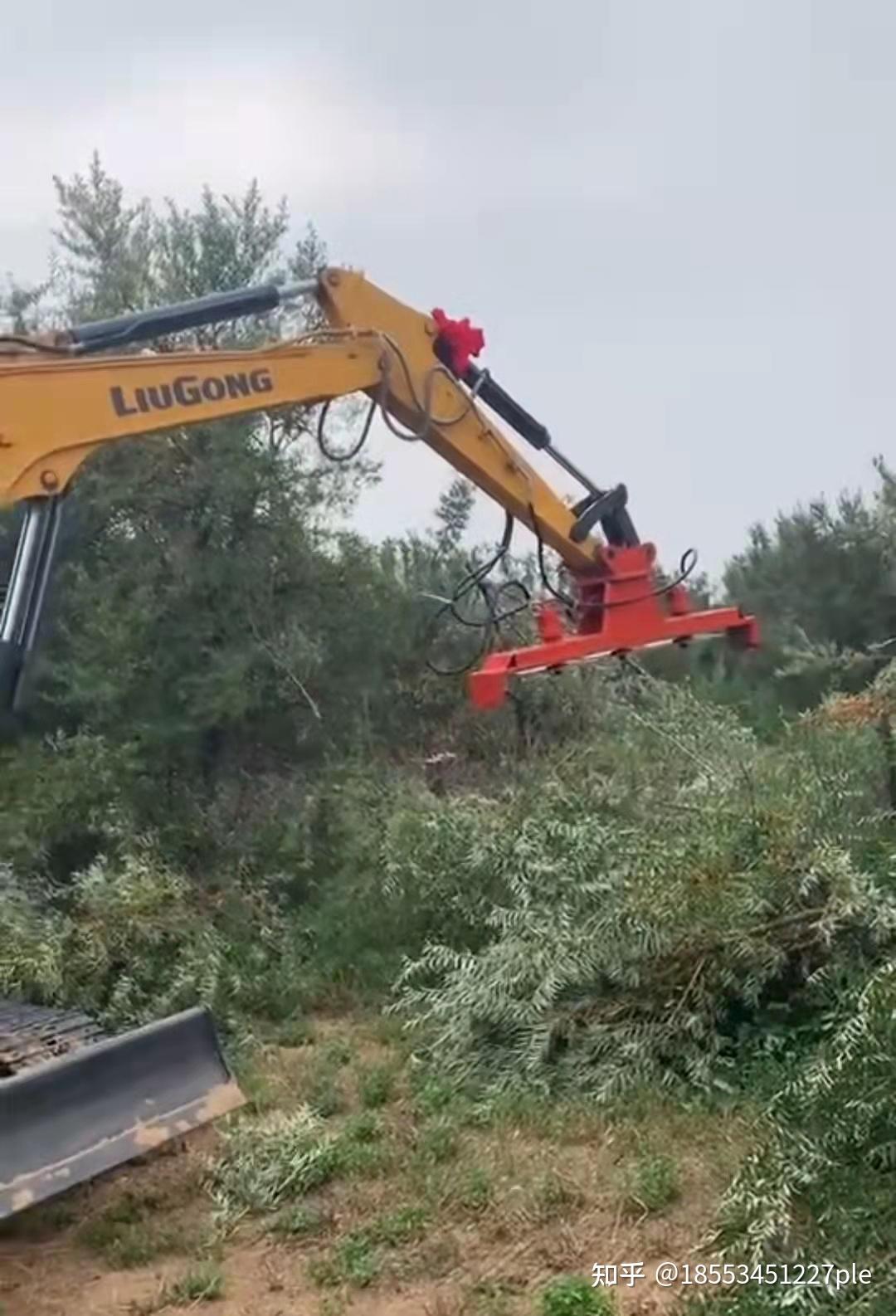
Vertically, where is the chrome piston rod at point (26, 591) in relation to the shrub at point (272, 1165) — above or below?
above

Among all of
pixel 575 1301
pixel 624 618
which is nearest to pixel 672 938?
pixel 575 1301

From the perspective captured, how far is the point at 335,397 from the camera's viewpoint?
7.09 meters

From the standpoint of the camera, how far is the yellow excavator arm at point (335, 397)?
5.79 m

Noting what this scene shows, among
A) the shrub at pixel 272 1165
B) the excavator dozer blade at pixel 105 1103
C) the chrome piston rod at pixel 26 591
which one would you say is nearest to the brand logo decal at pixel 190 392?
the chrome piston rod at pixel 26 591

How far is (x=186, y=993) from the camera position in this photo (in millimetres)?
7164

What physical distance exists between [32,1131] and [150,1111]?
0.48 metres

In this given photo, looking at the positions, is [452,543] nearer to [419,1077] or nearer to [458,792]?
[458,792]

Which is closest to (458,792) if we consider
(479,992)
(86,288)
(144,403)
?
(479,992)

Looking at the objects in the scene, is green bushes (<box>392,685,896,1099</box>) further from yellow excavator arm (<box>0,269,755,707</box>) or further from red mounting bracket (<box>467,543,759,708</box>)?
yellow excavator arm (<box>0,269,755,707</box>)

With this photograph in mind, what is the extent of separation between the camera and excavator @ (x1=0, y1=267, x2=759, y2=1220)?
16.7ft

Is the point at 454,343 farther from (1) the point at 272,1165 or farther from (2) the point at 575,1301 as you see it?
(2) the point at 575,1301

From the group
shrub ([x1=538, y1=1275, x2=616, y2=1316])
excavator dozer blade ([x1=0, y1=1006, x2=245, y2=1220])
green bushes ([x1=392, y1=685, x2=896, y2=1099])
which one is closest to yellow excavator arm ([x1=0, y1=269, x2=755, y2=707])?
green bushes ([x1=392, y1=685, x2=896, y2=1099])

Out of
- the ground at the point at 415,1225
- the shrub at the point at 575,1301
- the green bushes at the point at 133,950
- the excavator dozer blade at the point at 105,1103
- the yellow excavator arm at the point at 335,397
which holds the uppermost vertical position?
the yellow excavator arm at the point at 335,397

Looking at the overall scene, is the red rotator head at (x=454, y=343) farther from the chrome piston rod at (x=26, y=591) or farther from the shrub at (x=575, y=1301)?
the shrub at (x=575, y=1301)
